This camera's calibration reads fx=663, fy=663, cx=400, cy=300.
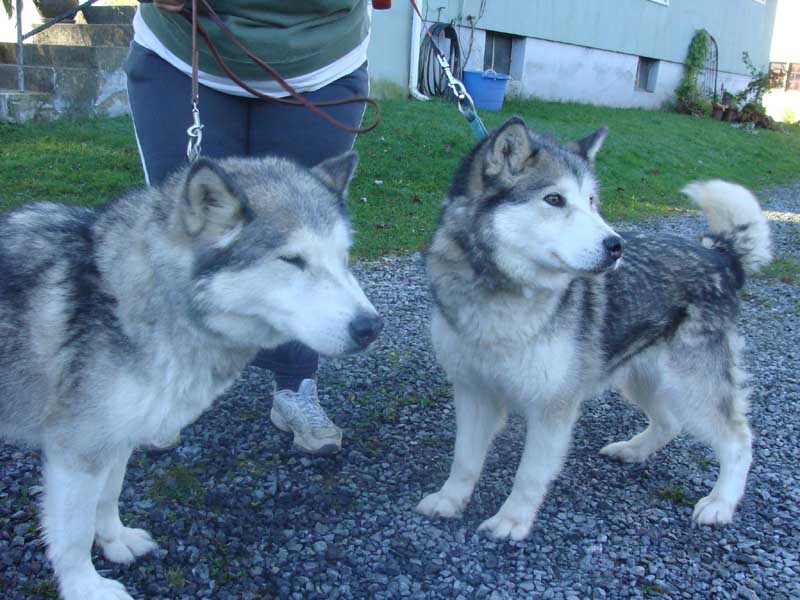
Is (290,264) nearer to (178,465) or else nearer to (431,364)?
(178,465)

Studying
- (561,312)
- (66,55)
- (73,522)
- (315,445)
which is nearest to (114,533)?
(73,522)

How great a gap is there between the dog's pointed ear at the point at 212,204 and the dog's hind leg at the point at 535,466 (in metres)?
1.40

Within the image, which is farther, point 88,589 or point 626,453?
point 626,453

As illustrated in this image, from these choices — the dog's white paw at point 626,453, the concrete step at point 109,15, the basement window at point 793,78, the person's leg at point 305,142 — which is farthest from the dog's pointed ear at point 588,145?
the basement window at point 793,78

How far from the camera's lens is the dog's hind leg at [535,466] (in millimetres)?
2625

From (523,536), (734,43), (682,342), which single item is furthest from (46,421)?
(734,43)

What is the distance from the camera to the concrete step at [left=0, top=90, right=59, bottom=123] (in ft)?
24.7

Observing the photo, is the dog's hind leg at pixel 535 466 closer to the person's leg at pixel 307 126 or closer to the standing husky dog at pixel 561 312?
the standing husky dog at pixel 561 312

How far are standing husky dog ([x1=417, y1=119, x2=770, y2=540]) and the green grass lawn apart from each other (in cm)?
329

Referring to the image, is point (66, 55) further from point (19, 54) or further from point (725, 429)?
point (725, 429)

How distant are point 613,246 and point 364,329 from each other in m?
1.02

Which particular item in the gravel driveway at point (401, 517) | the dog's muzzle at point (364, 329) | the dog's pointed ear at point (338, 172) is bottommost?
the gravel driveway at point (401, 517)

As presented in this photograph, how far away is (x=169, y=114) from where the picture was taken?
2678 millimetres

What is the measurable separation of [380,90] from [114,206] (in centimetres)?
1064
